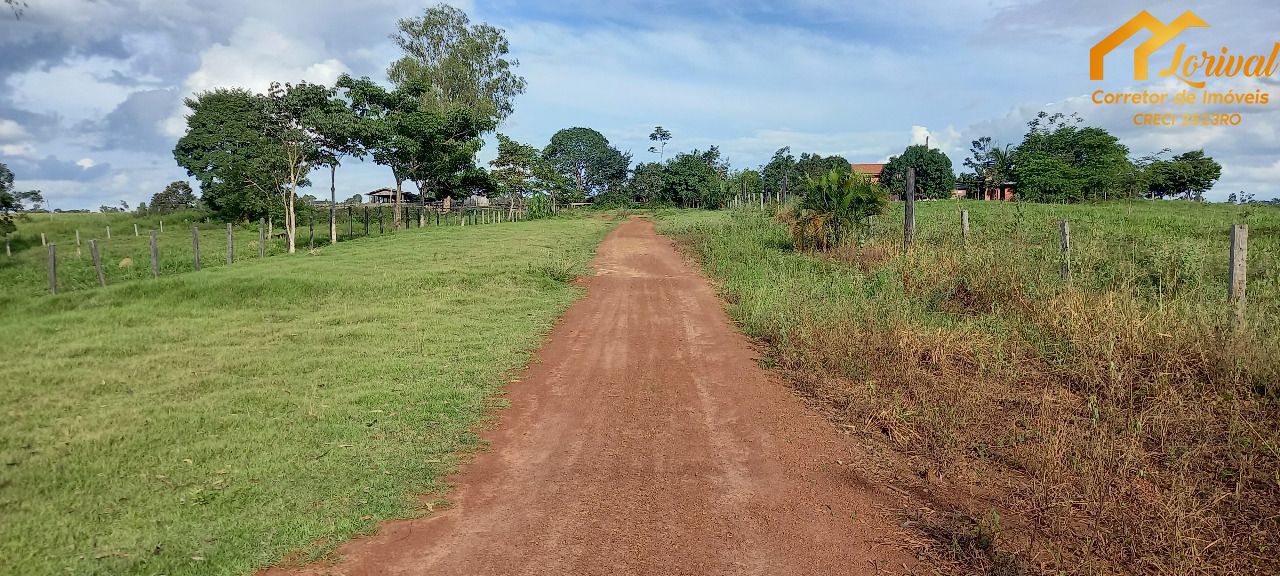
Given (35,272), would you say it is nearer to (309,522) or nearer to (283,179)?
(283,179)

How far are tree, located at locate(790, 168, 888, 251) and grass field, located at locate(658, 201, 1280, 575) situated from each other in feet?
16.1

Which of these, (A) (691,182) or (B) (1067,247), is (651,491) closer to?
(B) (1067,247)

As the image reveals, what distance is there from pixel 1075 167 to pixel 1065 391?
191 feet

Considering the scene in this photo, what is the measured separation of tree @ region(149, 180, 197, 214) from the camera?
181ft

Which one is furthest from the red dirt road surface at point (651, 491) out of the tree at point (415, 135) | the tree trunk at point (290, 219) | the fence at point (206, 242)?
the tree at point (415, 135)

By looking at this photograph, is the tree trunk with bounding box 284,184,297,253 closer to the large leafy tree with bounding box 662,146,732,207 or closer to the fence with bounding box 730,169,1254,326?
the fence with bounding box 730,169,1254,326

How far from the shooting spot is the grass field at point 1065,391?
3.71 m

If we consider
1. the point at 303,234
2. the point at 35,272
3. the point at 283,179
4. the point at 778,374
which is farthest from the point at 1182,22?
the point at 303,234

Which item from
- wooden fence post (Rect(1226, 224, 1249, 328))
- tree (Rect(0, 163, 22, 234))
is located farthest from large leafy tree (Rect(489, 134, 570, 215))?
wooden fence post (Rect(1226, 224, 1249, 328))

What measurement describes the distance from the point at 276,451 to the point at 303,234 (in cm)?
3318

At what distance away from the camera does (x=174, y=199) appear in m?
56.8

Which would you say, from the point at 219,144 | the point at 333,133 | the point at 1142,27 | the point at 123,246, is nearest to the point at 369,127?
the point at 333,133

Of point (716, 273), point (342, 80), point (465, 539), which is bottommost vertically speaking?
point (465, 539)

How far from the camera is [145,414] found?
20.3 ft
